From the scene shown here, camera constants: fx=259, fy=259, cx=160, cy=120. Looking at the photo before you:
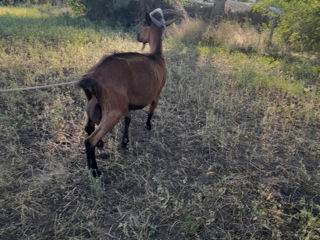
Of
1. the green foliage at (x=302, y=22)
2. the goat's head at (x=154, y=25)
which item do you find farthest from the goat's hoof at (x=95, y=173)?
the green foliage at (x=302, y=22)

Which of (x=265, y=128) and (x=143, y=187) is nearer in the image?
(x=143, y=187)

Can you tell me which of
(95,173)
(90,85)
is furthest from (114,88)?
(95,173)

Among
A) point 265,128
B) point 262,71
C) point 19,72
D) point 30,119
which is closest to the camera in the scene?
point 30,119

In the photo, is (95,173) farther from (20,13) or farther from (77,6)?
(20,13)

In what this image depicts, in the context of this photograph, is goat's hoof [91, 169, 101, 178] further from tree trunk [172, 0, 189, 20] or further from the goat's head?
tree trunk [172, 0, 189, 20]

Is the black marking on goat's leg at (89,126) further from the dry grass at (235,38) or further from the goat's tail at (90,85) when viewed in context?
the dry grass at (235,38)

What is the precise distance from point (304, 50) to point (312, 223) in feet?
23.8

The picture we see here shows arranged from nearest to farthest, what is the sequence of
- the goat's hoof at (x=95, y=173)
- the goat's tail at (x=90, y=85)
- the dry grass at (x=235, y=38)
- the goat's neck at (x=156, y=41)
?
the goat's tail at (x=90, y=85) < the goat's hoof at (x=95, y=173) < the goat's neck at (x=156, y=41) < the dry grass at (x=235, y=38)

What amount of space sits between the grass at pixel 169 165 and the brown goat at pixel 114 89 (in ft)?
1.48

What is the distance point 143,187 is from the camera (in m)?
2.92

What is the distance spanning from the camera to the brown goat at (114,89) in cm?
275

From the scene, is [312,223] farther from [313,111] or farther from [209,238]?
A: [313,111]

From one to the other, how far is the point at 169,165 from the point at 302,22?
Result: 22.6ft

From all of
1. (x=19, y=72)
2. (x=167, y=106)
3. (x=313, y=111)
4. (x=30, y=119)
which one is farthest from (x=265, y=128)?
(x=19, y=72)
